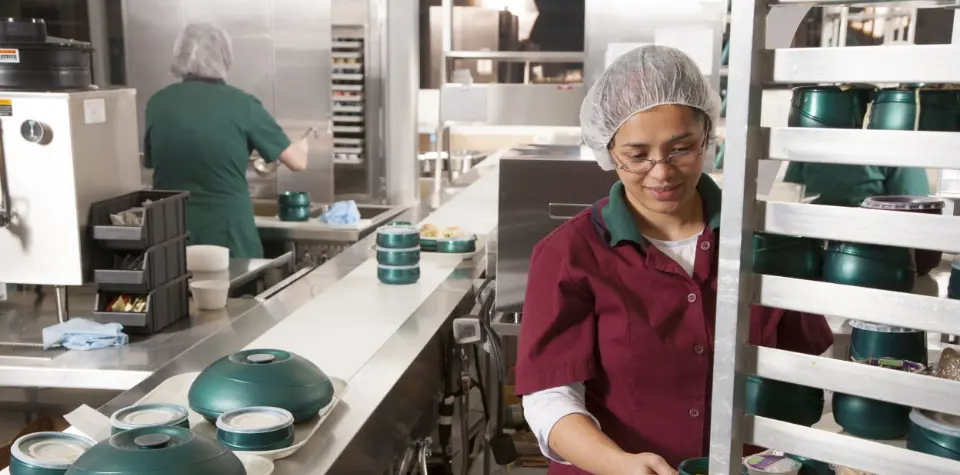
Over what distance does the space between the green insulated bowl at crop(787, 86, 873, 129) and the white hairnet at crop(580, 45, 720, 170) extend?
0.55 m

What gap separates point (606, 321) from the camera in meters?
1.59

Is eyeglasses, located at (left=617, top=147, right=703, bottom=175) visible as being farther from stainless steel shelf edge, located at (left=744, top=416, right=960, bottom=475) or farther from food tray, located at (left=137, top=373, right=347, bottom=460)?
food tray, located at (left=137, top=373, right=347, bottom=460)

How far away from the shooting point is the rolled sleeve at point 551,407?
1549mm

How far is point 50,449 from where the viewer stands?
1.48m

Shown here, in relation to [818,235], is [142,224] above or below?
below

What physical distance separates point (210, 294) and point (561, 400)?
5.42 ft

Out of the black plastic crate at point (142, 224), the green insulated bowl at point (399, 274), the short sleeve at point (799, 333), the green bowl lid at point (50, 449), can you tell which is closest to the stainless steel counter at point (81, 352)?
the black plastic crate at point (142, 224)

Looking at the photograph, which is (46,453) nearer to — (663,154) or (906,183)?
(663,154)

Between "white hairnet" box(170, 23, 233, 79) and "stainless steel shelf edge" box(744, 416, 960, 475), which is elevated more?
"white hairnet" box(170, 23, 233, 79)

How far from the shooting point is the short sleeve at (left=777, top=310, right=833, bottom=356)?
1.55 meters

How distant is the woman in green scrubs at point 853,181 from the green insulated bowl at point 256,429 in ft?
5.24

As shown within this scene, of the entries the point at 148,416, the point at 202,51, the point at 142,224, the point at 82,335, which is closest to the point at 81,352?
the point at 82,335

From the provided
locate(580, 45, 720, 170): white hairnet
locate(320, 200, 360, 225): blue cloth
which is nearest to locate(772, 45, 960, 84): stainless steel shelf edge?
locate(580, 45, 720, 170): white hairnet

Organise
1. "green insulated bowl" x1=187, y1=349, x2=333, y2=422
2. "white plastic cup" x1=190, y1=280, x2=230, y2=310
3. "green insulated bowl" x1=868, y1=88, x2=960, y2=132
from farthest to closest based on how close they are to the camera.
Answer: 1. "white plastic cup" x1=190, y1=280, x2=230, y2=310
2. "green insulated bowl" x1=187, y1=349, x2=333, y2=422
3. "green insulated bowl" x1=868, y1=88, x2=960, y2=132
